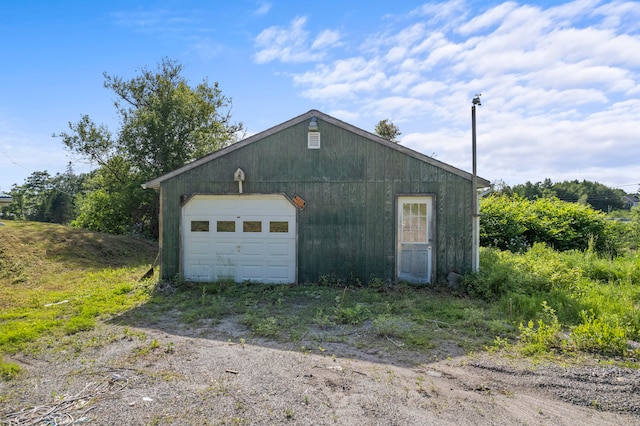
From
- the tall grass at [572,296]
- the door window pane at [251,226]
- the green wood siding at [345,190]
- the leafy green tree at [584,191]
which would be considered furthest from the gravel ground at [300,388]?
the leafy green tree at [584,191]

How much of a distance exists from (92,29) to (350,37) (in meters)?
7.13

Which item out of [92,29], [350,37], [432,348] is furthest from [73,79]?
[432,348]

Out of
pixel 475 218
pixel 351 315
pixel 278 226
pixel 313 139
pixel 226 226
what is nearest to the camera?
pixel 351 315

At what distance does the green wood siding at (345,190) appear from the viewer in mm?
8469

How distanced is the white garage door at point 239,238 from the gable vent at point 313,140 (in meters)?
1.37

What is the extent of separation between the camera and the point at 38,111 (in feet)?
59.6

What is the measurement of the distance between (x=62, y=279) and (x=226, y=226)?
515cm

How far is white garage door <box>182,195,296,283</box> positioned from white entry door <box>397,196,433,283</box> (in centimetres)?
245

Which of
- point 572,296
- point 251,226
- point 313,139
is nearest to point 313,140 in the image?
point 313,139

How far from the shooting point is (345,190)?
28.4 feet

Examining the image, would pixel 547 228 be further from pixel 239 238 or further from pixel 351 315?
pixel 239 238

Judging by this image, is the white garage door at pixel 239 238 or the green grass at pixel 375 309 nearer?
the green grass at pixel 375 309

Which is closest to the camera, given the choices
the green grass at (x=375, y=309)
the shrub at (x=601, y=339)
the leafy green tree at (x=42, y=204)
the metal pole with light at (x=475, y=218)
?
the shrub at (x=601, y=339)

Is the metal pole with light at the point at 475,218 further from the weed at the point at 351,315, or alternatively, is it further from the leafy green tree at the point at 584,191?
the leafy green tree at the point at 584,191
